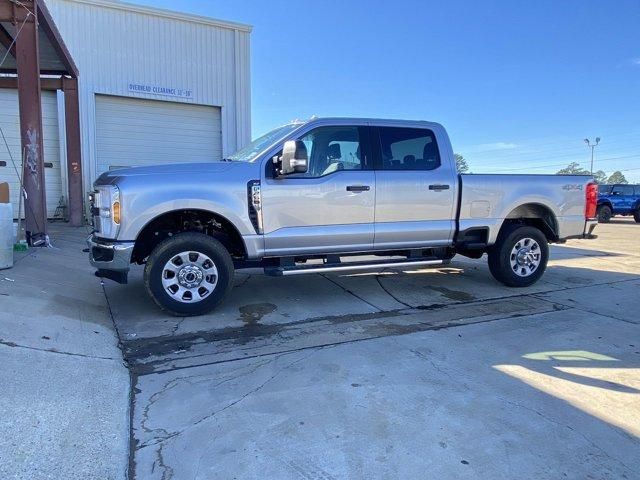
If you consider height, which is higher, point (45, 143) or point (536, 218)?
point (45, 143)

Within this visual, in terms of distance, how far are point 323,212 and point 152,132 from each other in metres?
11.7

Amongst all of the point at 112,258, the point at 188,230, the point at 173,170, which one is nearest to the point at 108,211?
the point at 112,258

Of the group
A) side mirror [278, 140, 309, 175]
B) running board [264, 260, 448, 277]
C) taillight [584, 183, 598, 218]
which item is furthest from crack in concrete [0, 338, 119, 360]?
taillight [584, 183, 598, 218]

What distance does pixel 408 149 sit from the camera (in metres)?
6.00

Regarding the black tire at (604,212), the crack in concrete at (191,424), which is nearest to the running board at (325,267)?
the crack in concrete at (191,424)

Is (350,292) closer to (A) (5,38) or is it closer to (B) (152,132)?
(A) (5,38)

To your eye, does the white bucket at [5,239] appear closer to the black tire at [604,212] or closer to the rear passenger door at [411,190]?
the rear passenger door at [411,190]

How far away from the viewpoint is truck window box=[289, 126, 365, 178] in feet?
18.0

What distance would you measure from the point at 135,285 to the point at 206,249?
2.12 m

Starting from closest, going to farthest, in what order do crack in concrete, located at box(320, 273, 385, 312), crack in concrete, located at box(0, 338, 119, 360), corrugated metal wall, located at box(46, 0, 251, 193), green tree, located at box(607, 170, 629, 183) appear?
crack in concrete, located at box(0, 338, 119, 360), crack in concrete, located at box(320, 273, 385, 312), corrugated metal wall, located at box(46, 0, 251, 193), green tree, located at box(607, 170, 629, 183)

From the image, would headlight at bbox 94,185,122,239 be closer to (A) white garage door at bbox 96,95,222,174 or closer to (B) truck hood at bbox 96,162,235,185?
(B) truck hood at bbox 96,162,235,185

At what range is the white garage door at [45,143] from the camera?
1359cm

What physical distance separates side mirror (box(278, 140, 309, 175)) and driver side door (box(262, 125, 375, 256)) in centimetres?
27

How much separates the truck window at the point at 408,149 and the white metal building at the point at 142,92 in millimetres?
11118
